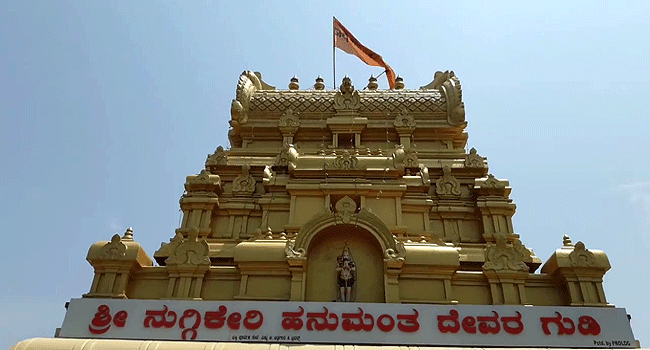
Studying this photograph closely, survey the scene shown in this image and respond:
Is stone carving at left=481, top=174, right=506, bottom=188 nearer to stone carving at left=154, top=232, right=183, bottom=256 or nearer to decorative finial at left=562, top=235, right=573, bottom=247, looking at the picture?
decorative finial at left=562, top=235, right=573, bottom=247

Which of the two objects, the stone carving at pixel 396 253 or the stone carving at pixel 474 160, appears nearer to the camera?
the stone carving at pixel 396 253

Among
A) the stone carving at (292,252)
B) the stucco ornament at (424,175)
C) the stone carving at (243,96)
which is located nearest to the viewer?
the stone carving at (292,252)

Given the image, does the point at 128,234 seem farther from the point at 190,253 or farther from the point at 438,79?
the point at 438,79

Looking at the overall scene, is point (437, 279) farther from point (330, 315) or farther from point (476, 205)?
point (476, 205)

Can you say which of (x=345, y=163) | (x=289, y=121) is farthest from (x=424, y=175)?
(x=289, y=121)

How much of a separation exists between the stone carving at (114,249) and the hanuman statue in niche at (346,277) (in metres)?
5.36

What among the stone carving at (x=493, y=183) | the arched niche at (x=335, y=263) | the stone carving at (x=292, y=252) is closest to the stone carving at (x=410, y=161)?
the stone carving at (x=493, y=183)

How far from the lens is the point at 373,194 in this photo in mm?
15445

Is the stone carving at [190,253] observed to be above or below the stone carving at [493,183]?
below

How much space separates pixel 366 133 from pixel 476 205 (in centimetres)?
567

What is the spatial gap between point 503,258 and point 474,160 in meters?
6.19

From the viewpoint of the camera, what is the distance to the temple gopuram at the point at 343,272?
1095cm

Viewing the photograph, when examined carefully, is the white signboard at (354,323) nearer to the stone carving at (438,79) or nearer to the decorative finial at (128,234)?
the decorative finial at (128,234)

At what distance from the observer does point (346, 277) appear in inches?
494
